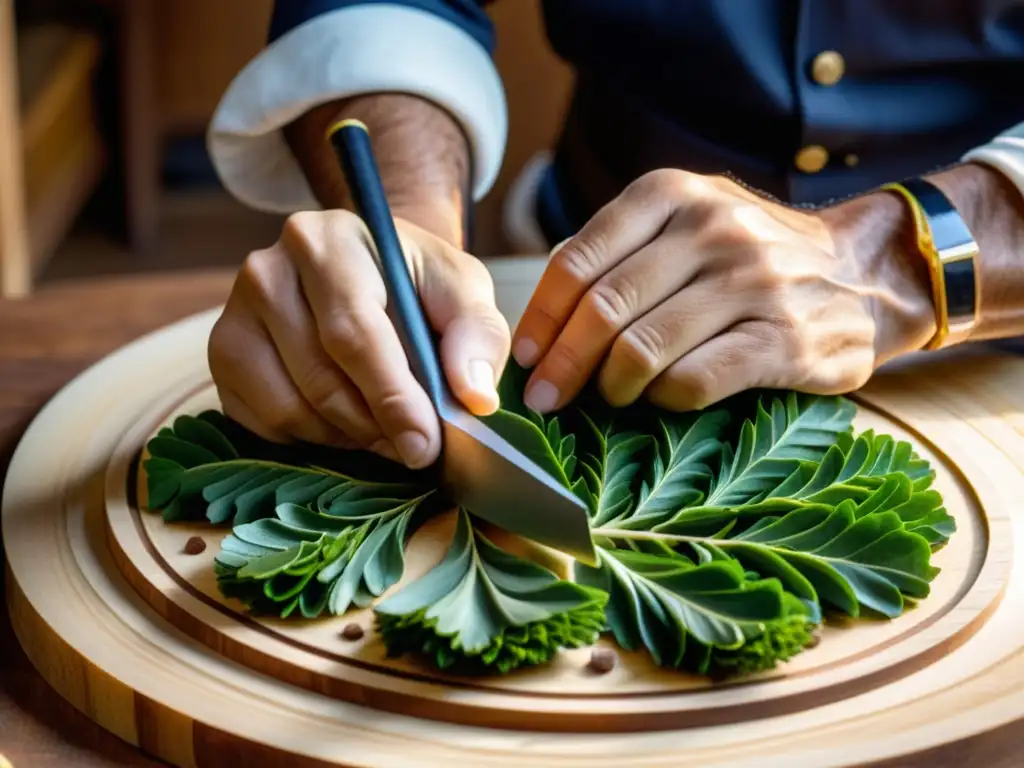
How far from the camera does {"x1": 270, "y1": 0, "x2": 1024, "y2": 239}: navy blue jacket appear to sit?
1.22 metres

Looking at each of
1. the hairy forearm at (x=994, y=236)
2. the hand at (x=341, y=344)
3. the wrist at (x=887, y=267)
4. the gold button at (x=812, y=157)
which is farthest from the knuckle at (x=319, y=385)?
the gold button at (x=812, y=157)

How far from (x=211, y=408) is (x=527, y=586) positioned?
358 mm

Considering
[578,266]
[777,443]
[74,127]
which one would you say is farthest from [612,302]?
[74,127]

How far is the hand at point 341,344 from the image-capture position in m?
0.78

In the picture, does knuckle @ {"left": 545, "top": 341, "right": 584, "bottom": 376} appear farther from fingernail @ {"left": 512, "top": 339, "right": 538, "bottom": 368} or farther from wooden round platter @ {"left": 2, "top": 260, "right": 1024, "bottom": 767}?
wooden round platter @ {"left": 2, "top": 260, "right": 1024, "bottom": 767}

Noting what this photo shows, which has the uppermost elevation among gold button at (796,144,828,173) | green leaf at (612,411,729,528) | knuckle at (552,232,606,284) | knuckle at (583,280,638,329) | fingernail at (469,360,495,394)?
knuckle at (552,232,606,284)

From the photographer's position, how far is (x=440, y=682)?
2.10 feet

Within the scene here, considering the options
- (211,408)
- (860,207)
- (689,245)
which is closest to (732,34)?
(860,207)

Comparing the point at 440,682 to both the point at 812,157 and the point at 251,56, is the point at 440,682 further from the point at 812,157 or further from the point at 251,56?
the point at 251,56

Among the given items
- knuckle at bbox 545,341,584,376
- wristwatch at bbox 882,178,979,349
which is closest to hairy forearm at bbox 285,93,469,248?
knuckle at bbox 545,341,584,376

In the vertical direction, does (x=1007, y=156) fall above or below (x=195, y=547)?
above

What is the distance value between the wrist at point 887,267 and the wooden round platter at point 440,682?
189 mm

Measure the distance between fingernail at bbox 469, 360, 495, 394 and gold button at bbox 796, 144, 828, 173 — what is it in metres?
0.59

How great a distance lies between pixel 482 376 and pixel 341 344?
9 centimetres
